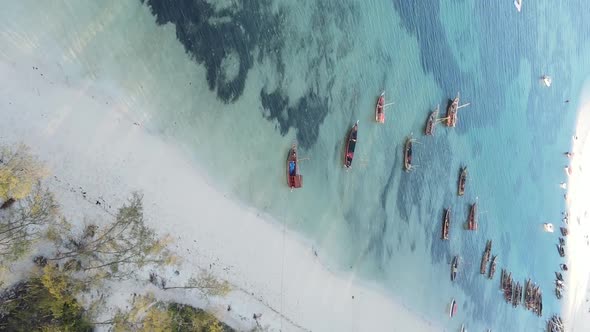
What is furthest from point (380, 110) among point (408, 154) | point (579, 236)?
point (579, 236)

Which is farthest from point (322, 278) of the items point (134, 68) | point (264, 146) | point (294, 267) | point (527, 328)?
point (527, 328)

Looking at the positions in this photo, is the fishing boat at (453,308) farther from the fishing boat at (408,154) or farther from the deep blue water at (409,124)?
the fishing boat at (408,154)

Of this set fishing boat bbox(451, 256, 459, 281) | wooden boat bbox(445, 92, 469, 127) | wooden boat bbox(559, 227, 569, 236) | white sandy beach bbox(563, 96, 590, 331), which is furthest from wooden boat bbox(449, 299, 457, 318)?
white sandy beach bbox(563, 96, 590, 331)

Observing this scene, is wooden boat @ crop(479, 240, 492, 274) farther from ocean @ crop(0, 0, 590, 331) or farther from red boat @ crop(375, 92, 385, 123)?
red boat @ crop(375, 92, 385, 123)

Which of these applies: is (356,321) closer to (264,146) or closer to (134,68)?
(264,146)

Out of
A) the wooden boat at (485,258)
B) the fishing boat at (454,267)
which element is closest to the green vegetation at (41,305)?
the fishing boat at (454,267)
